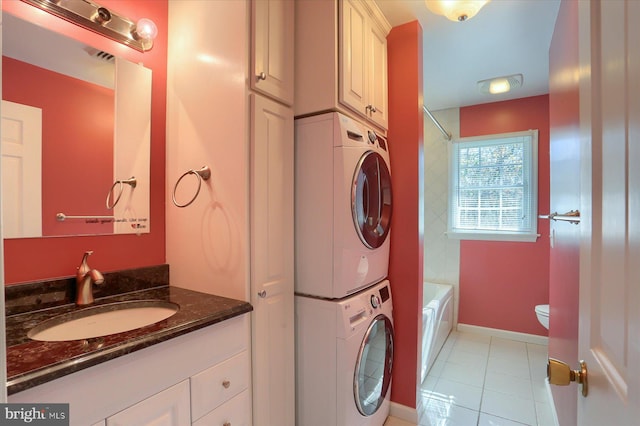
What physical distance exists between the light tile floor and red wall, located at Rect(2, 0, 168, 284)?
1.85 meters

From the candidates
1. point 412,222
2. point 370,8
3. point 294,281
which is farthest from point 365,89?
point 294,281

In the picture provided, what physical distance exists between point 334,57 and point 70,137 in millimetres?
1244

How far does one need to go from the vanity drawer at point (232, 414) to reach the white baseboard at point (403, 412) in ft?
3.71

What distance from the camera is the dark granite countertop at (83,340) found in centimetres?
72

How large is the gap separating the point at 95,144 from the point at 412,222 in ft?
5.79

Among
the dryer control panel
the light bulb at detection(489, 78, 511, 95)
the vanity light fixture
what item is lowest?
the dryer control panel

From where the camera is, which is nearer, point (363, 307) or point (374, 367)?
point (363, 307)

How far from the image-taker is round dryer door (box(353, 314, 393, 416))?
1592mm

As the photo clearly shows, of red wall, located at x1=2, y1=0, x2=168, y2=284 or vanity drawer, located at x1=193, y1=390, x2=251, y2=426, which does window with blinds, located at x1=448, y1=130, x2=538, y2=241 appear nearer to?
vanity drawer, located at x1=193, y1=390, x2=251, y2=426

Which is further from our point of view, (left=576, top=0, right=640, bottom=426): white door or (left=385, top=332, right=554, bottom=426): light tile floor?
(left=385, top=332, right=554, bottom=426): light tile floor

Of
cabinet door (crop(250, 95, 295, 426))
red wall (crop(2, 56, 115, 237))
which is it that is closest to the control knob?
cabinet door (crop(250, 95, 295, 426))

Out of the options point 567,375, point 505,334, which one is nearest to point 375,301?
point 567,375

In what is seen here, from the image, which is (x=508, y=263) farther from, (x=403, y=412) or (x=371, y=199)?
(x=371, y=199)

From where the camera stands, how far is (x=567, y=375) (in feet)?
2.28
